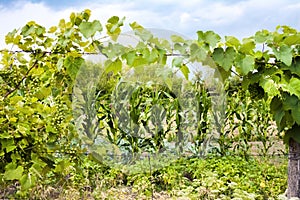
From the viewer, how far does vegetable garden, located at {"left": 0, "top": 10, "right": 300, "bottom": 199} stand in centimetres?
248

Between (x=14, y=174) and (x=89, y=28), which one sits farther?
(x=89, y=28)

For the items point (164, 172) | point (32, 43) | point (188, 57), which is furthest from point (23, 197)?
point (188, 57)

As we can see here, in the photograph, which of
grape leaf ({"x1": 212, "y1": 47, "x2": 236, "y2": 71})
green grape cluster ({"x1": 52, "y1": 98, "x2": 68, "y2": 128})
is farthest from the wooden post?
green grape cluster ({"x1": 52, "y1": 98, "x2": 68, "y2": 128})

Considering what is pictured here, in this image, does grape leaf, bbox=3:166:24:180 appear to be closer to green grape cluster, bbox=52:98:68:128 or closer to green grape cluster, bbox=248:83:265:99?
green grape cluster, bbox=52:98:68:128

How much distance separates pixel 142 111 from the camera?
426 cm

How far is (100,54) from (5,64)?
77 centimetres

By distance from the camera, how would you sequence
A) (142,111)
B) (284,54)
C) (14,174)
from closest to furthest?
(14,174) < (284,54) < (142,111)

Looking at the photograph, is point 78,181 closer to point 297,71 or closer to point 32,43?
point 32,43

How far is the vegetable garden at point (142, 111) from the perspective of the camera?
2484 mm

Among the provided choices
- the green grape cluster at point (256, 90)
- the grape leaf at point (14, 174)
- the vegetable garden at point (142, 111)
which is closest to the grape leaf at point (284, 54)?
the vegetable garden at point (142, 111)

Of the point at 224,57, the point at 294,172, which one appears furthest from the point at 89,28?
the point at 294,172

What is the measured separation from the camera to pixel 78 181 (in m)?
4.11

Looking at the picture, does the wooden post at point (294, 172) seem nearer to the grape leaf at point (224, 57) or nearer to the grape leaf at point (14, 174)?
the grape leaf at point (224, 57)

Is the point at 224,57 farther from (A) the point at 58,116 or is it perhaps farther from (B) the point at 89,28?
(A) the point at 58,116
